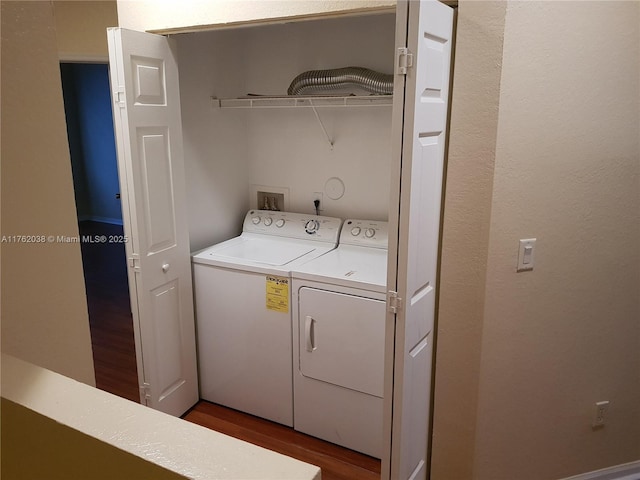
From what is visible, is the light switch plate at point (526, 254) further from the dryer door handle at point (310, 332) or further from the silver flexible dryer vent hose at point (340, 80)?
the silver flexible dryer vent hose at point (340, 80)

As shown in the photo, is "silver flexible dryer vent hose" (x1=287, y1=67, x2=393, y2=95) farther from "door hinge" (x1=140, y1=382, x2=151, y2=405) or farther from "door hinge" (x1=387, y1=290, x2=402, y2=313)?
"door hinge" (x1=140, y1=382, x2=151, y2=405)

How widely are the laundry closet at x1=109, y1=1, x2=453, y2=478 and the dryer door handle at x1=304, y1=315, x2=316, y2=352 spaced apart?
0.49 metres

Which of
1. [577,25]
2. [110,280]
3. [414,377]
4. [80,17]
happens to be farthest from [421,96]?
[110,280]

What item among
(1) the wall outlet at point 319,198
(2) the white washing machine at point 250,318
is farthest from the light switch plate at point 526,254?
(1) the wall outlet at point 319,198

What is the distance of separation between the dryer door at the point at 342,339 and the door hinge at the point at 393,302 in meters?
→ 0.64

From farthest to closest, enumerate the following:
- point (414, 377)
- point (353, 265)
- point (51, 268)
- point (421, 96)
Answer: point (353, 265), point (414, 377), point (421, 96), point (51, 268)

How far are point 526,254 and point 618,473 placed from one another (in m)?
1.23

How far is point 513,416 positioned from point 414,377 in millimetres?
527

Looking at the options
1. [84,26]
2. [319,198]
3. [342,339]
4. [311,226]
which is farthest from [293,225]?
[84,26]

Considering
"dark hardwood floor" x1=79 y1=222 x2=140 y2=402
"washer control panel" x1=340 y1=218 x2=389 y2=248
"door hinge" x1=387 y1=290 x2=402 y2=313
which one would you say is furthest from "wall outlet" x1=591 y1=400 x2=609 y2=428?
"dark hardwood floor" x1=79 y1=222 x2=140 y2=402

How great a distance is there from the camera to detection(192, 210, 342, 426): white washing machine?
2674mm

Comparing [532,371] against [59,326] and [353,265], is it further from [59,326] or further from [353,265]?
[59,326]

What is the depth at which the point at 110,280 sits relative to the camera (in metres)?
4.98

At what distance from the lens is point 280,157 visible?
3338 mm
